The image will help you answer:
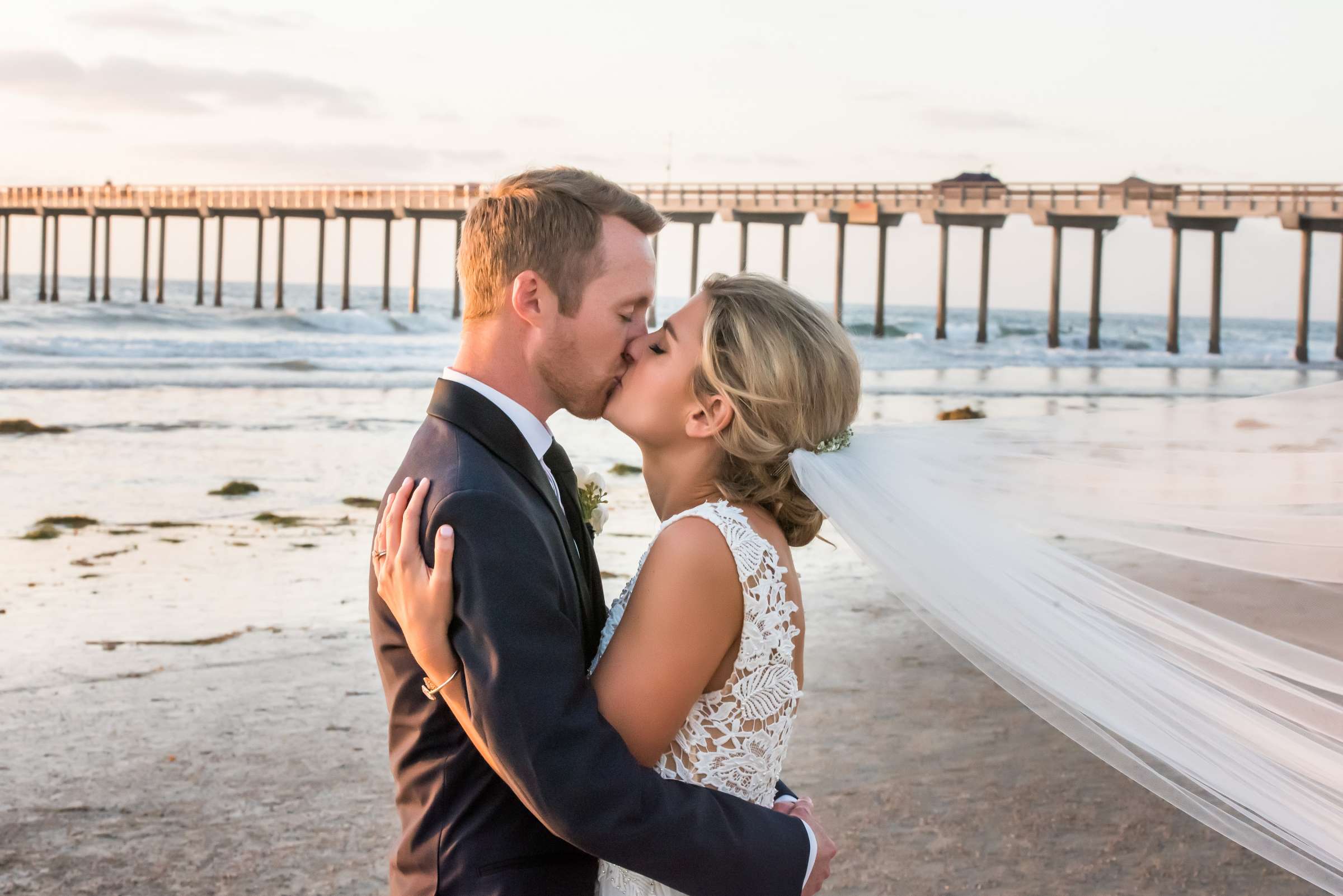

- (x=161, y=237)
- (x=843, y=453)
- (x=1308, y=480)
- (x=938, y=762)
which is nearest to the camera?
(x=843, y=453)

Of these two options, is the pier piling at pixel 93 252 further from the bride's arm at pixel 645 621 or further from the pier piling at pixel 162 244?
the bride's arm at pixel 645 621

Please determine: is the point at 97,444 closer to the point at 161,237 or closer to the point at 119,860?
the point at 119,860

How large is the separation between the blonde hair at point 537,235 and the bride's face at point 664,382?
0.64 feet

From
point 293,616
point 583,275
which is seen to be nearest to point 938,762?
point 583,275

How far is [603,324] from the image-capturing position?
2.35 meters

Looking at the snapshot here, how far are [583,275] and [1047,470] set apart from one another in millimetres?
1286

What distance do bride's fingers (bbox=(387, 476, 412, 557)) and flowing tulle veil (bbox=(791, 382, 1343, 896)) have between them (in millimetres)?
762

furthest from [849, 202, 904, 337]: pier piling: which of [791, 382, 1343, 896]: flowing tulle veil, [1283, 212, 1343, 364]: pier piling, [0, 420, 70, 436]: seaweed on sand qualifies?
[791, 382, 1343, 896]: flowing tulle veil

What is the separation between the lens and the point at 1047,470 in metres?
2.96

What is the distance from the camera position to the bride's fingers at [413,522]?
1.90 meters

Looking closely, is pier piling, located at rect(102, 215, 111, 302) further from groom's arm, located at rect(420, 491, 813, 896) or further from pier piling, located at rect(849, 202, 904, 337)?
groom's arm, located at rect(420, 491, 813, 896)

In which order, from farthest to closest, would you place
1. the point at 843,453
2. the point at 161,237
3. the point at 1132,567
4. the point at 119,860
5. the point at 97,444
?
1. the point at 161,237
2. the point at 97,444
3. the point at 1132,567
4. the point at 119,860
5. the point at 843,453

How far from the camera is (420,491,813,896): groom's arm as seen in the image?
1785 mm

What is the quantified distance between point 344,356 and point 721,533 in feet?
87.6
